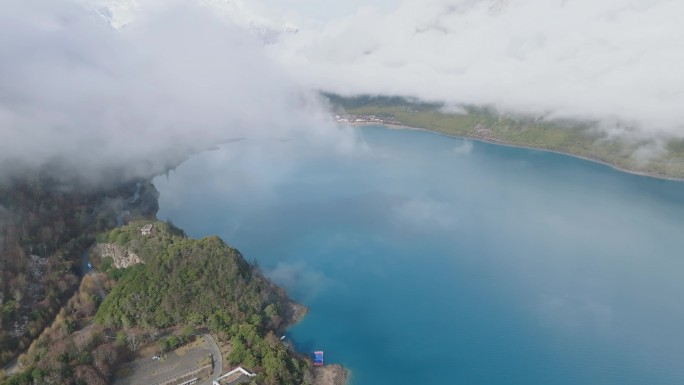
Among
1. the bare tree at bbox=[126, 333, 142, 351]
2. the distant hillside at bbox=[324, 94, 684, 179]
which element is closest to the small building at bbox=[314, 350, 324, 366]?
the bare tree at bbox=[126, 333, 142, 351]

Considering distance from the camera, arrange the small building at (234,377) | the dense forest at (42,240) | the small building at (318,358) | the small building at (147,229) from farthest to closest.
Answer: the small building at (147,229), the dense forest at (42,240), the small building at (318,358), the small building at (234,377)

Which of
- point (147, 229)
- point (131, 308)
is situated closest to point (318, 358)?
point (131, 308)

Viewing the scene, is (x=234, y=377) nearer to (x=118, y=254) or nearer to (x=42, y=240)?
(x=118, y=254)

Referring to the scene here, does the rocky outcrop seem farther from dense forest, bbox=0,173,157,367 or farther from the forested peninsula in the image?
dense forest, bbox=0,173,157,367

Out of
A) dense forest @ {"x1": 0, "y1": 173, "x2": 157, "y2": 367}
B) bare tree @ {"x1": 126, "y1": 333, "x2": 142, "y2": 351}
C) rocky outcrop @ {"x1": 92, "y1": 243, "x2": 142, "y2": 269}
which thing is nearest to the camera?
bare tree @ {"x1": 126, "y1": 333, "x2": 142, "y2": 351}

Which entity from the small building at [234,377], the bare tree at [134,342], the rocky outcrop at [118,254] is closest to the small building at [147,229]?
the rocky outcrop at [118,254]

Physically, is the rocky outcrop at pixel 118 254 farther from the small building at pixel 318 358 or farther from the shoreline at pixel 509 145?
the shoreline at pixel 509 145

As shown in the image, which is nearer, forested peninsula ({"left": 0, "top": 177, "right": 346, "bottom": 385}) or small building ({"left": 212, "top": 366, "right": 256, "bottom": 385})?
small building ({"left": 212, "top": 366, "right": 256, "bottom": 385})

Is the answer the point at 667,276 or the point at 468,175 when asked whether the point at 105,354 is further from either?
the point at 468,175
